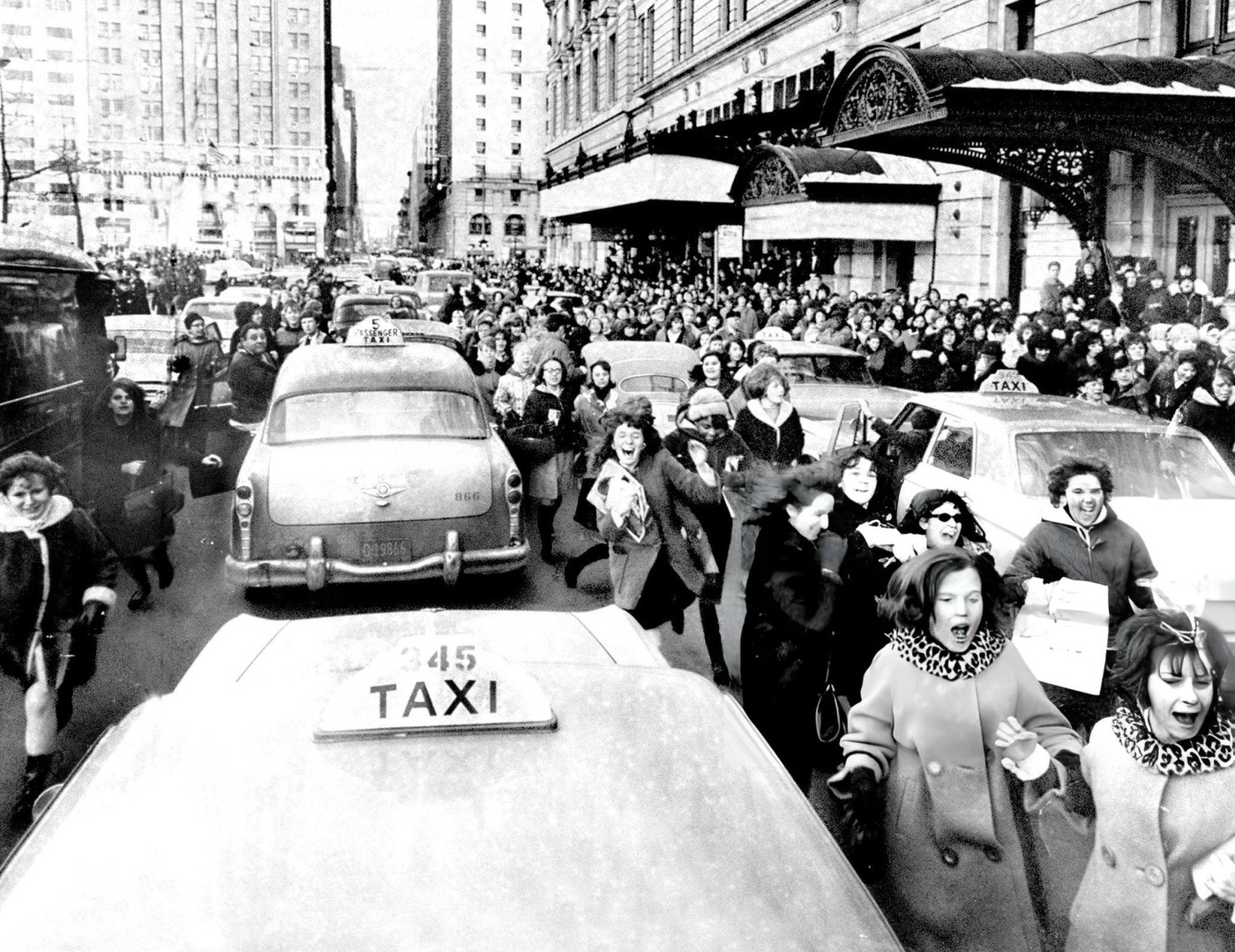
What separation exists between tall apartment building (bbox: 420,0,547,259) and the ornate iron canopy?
4694 inches

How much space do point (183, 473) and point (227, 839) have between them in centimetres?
1209

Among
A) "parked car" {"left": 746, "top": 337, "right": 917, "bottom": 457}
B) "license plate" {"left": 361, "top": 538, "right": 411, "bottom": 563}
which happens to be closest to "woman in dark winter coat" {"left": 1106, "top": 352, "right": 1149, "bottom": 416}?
"parked car" {"left": 746, "top": 337, "right": 917, "bottom": 457}

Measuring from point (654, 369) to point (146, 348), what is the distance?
22.7 ft

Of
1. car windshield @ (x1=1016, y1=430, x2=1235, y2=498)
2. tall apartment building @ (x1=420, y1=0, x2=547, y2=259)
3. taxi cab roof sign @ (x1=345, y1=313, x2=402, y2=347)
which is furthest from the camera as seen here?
tall apartment building @ (x1=420, y1=0, x2=547, y2=259)

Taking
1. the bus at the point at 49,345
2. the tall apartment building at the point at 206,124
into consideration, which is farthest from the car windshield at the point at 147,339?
the tall apartment building at the point at 206,124

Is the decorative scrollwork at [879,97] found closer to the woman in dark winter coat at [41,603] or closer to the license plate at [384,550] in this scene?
the license plate at [384,550]

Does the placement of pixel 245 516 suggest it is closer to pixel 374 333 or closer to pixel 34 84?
pixel 374 333

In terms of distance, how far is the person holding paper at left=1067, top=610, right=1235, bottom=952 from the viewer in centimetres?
315

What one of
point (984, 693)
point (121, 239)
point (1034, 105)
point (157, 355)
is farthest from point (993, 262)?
point (121, 239)

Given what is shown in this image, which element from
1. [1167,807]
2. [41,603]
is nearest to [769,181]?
[41,603]

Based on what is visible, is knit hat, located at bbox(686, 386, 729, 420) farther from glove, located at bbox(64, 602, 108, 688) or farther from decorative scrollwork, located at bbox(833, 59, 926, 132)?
decorative scrollwork, located at bbox(833, 59, 926, 132)

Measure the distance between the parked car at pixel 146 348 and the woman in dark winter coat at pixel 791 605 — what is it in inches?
493

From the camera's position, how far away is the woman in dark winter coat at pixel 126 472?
8.36 m

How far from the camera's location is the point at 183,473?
45.2ft
